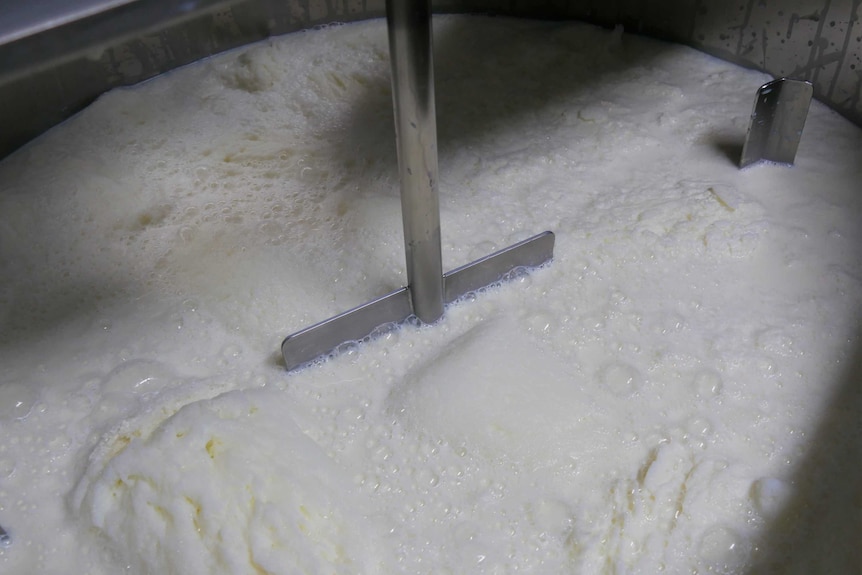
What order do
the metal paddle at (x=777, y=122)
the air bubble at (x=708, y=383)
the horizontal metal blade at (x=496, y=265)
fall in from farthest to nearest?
the metal paddle at (x=777, y=122)
the horizontal metal blade at (x=496, y=265)
the air bubble at (x=708, y=383)

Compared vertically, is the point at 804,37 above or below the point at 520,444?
above

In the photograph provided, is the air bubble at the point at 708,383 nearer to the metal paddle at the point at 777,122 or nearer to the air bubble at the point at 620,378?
the air bubble at the point at 620,378

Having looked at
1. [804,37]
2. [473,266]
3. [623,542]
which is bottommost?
[623,542]

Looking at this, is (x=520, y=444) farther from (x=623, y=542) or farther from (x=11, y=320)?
(x=11, y=320)

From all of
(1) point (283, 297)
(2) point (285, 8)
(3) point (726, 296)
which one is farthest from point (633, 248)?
(2) point (285, 8)

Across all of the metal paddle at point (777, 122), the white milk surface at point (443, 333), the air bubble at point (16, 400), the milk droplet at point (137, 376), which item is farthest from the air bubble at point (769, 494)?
the air bubble at point (16, 400)

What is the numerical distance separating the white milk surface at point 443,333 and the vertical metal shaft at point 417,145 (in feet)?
0.25

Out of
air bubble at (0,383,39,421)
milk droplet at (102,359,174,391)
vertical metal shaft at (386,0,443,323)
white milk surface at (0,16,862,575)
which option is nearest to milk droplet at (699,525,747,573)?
white milk surface at (0,16,862,575)

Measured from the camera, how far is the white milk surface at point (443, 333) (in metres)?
0.82

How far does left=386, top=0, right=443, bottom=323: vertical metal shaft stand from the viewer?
80 centimetres

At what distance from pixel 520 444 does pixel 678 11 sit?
1.04 metres

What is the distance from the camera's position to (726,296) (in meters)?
1.08

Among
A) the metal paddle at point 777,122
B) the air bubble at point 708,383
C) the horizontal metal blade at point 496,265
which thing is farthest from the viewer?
the metal paddle at point 777,122

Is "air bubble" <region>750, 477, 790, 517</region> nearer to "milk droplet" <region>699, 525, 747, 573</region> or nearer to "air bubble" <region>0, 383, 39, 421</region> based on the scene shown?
"milk droplet" <region>699, 525, 747, 573</region>
